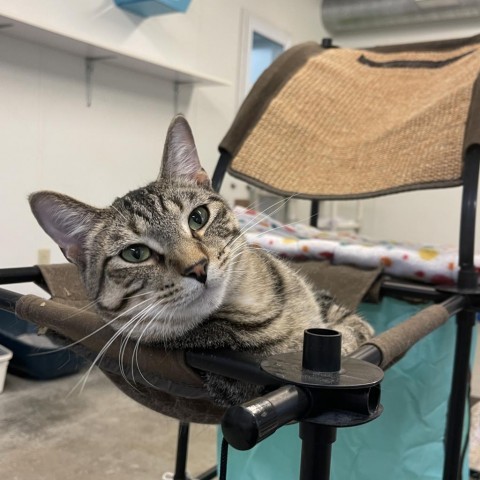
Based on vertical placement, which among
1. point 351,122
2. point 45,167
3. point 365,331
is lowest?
point 365,331

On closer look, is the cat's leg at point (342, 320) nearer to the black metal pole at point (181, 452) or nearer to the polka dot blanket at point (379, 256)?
the polka dot blanket at point (379, 256)

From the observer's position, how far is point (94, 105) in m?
2.19

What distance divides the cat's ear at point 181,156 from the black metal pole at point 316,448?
1.72 ft

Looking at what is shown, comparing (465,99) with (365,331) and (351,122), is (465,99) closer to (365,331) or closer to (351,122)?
(351,122)

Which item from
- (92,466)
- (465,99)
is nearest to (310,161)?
(465,99)

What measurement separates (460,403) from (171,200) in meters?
0.66

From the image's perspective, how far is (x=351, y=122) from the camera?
4.81 ft

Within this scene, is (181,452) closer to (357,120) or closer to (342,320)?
(342,320)

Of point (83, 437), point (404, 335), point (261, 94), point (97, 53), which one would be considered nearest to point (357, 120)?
point (261, 94)

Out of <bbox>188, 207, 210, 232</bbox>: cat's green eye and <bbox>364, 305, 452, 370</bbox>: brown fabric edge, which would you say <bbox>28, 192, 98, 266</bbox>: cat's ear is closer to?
<bbox>188, 207, 210, 232</bbox>: cat's green eye

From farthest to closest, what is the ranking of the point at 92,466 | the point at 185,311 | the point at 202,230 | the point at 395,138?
the point at 92,466 < the point at 395,138 < the point at 202,230 < the point at 185,311

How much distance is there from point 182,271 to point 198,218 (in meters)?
0.15

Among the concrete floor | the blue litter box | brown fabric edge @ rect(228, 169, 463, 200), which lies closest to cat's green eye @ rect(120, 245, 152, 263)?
brown fabric edge @ rect(228, 169, 463, 200)

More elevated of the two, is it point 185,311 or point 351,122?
point 351,122
